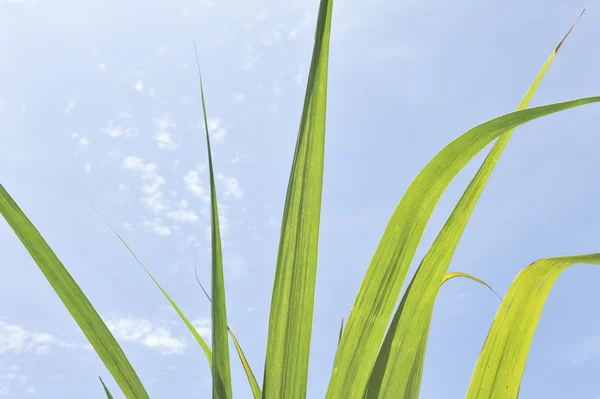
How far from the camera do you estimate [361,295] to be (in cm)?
48

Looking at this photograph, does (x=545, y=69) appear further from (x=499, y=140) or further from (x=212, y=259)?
(x=212, y=259)

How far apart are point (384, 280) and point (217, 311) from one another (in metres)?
0.15

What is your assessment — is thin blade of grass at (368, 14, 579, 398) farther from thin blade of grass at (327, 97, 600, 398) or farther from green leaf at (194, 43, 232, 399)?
green leaf at (194, 43, 232, 399)

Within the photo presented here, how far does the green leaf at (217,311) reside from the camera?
452 millimetres

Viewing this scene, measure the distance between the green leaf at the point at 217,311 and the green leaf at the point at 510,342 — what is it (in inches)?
9.1

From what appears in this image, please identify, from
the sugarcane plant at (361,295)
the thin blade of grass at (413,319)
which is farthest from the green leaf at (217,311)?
A: the thin blade of grass at (413,319)

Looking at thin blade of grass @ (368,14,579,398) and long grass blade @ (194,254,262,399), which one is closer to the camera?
thin blade of grass @ (368,14,579,398)

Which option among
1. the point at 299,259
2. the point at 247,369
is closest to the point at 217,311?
the point at 299,259

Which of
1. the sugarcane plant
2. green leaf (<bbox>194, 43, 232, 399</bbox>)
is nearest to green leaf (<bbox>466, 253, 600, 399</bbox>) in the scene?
the sugarcane plant

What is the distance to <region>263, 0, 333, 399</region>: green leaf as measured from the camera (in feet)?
1.40

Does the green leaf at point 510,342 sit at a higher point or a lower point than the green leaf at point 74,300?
lower

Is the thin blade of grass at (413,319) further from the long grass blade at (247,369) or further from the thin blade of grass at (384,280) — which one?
the long grass blade at (247,369)

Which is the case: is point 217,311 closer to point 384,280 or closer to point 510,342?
point 384,280

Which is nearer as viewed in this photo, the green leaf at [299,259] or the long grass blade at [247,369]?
the green leaf at [299,259]
